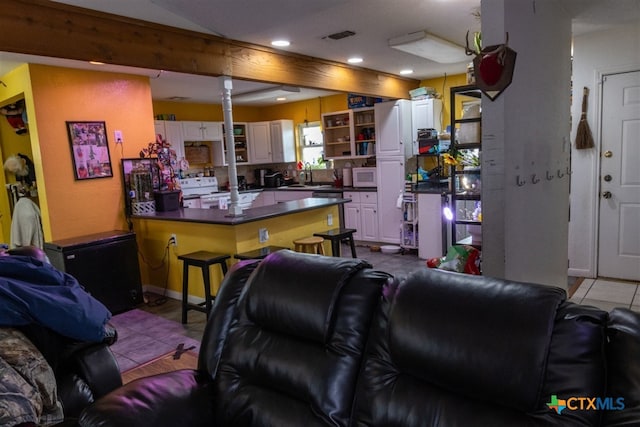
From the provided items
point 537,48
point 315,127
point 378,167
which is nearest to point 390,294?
point 537,48

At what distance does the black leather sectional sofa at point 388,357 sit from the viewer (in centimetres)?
99

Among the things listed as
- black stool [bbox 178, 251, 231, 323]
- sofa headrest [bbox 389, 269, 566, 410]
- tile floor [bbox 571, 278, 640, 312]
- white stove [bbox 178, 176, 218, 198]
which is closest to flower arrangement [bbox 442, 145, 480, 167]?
tile floor [bbox 571, 278, 640, 312]

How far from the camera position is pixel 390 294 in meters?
1.40

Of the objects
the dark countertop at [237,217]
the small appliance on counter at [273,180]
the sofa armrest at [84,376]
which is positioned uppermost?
the small appliance on counter at [273,180]

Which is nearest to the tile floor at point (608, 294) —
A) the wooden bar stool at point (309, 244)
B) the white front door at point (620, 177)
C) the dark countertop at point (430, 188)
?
the white front door at point (620, 177)

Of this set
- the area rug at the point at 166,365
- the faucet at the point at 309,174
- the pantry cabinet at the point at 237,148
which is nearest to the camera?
the area rug at the point at 166,365

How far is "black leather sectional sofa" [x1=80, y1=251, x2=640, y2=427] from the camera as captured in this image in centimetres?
99

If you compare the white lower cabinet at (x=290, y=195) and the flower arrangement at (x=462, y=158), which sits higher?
the flower arrangement at (x=462, y=158)

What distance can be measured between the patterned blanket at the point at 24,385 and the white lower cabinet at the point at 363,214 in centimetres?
510

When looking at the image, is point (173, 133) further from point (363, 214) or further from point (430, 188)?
point (430, 188)

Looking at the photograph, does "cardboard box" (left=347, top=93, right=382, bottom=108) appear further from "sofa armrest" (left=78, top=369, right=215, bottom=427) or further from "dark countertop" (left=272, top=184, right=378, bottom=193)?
"sofa armrest" (left=78, top=369, right=215, bottom=427)

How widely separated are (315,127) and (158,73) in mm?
3721

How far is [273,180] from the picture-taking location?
310 inches

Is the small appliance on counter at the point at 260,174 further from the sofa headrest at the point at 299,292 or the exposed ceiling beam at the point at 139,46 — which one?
the sofa headrest at the point at 299,292
